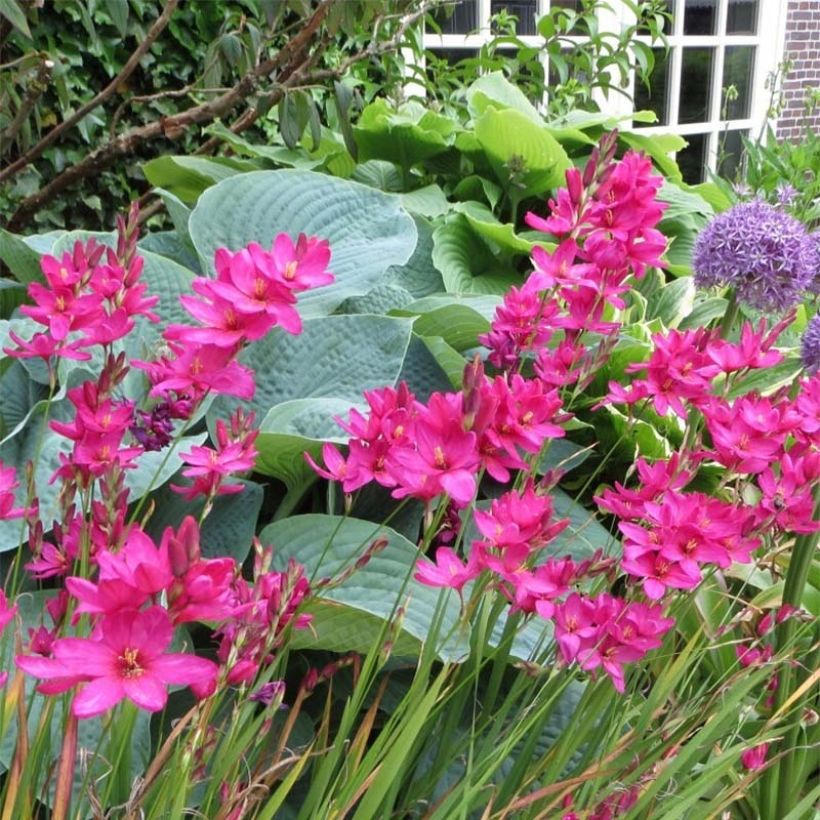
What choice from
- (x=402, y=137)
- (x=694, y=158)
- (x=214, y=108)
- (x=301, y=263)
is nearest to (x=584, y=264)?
(x=301, y=263)

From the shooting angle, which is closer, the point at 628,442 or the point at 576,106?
the point at 628,442

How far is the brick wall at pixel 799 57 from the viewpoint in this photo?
22.1ft

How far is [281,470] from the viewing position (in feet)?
3.61

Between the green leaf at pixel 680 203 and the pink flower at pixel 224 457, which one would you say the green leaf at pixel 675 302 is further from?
the pink flower at pixel 224 457

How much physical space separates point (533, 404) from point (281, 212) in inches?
35.2

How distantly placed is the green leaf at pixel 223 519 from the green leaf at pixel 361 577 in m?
0.02

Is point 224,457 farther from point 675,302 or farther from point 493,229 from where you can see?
point 675,302

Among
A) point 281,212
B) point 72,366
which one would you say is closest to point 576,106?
point 281,212

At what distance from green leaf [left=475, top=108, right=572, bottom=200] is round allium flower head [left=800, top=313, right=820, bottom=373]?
1049mm

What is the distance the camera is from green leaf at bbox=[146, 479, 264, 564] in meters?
1.01

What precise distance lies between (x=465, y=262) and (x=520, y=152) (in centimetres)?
30

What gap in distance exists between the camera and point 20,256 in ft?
4.46

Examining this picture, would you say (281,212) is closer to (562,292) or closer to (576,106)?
(562,292)

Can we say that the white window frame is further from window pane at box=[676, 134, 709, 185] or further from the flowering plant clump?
the flowering plant clump
